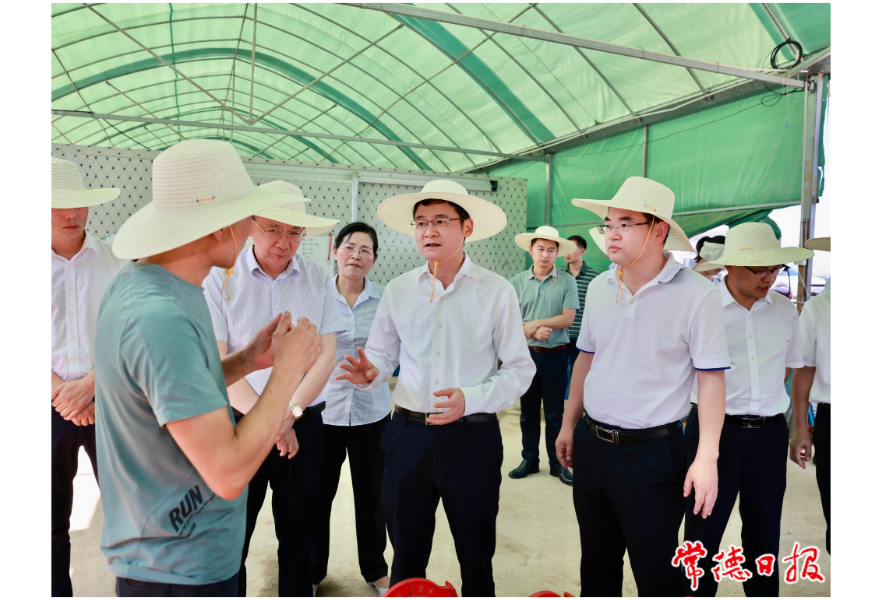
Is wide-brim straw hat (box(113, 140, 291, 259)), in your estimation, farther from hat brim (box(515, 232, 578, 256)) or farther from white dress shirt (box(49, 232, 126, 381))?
hat brim (box(515, 232, 578, 256))

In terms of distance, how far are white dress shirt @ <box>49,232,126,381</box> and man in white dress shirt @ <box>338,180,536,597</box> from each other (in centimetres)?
138

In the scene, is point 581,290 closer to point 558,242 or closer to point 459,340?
point 558,242

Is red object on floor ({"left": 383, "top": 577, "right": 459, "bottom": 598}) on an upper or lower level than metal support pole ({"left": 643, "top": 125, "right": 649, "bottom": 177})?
lower

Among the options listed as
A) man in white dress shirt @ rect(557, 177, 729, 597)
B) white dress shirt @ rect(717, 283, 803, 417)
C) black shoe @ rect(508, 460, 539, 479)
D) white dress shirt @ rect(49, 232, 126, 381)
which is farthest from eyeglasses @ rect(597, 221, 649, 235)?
black shoe @ rect(508, 460, 539, 479)

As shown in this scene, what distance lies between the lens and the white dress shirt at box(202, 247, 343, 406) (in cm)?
254

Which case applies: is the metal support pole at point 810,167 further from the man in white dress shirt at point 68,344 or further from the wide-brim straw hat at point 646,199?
the man in white dress shirt at point 68,344

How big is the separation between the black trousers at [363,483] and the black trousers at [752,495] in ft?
5.48

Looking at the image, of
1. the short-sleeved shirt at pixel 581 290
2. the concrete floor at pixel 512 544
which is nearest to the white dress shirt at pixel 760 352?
the concrete floor at pixel 512 544

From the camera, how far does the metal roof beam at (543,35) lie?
3852 millimetres

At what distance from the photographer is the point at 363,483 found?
3135 millimetres

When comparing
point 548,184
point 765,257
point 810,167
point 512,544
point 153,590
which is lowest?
point 512,544

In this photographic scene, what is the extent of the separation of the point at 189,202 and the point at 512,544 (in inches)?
125

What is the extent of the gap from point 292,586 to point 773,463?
2.46m

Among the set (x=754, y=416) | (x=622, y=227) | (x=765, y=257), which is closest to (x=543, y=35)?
(x=765, y=257)
